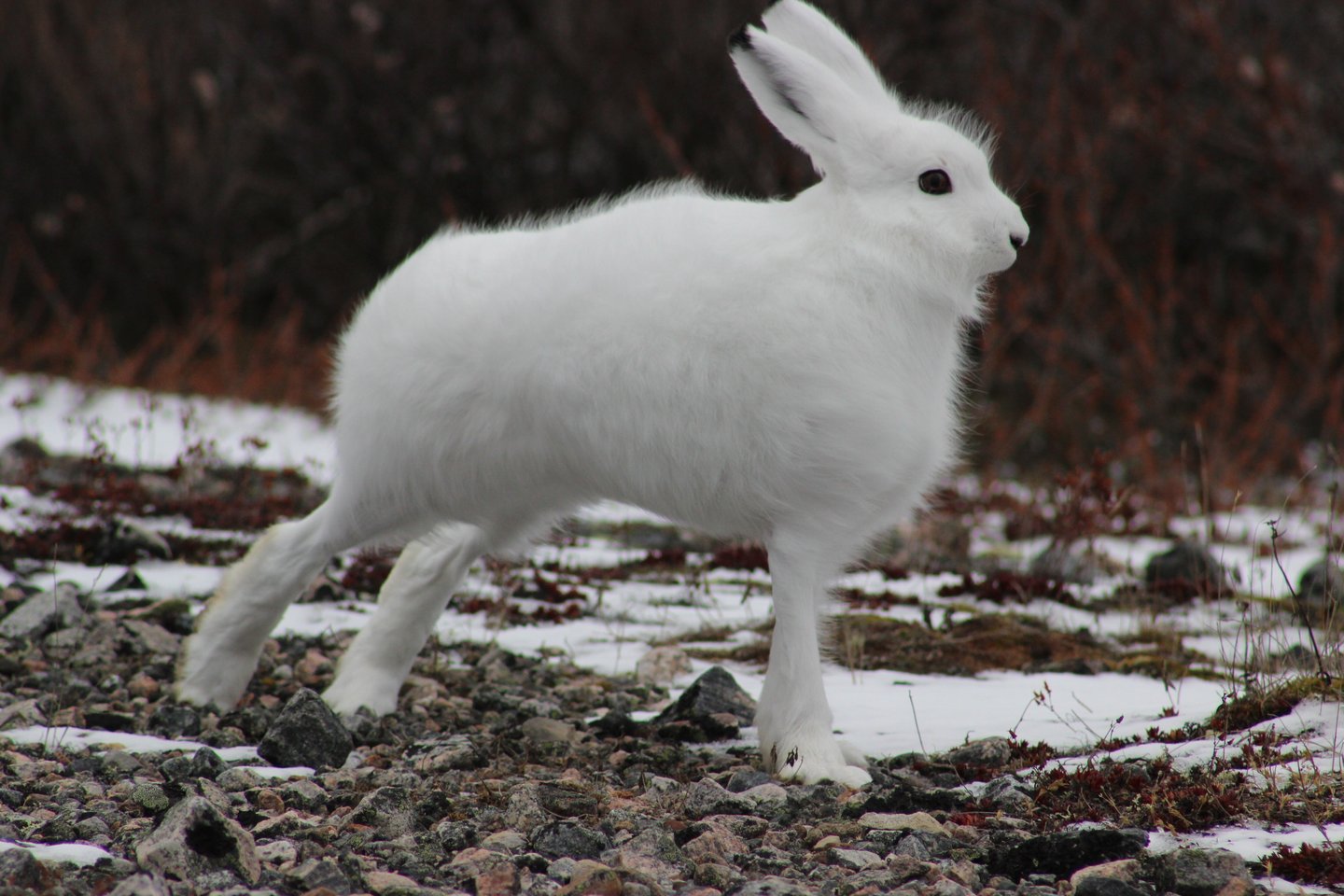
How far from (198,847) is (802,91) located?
2441mm

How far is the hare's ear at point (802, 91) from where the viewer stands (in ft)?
12.3

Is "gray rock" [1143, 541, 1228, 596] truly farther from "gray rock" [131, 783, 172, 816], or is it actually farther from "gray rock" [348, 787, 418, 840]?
"gray rock" [131, 783, 172, 816]

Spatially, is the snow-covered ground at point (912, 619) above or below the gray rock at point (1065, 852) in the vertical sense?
above

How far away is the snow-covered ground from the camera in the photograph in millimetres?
3949

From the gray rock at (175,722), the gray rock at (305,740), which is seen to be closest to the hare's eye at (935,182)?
the gray rock at (305,740)

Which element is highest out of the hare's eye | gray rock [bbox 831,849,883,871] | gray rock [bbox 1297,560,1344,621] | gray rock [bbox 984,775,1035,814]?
the hare's eye

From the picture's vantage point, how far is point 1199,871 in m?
2.82

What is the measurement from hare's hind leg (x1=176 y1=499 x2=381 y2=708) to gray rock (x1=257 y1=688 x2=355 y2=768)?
1.89 ft

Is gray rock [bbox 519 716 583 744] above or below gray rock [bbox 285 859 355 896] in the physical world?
above

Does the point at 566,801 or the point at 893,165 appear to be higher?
the point at 893,165

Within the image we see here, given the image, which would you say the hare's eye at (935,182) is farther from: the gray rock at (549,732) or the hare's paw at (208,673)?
the hare's paw at (208,673)

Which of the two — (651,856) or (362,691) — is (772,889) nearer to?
(651,856)

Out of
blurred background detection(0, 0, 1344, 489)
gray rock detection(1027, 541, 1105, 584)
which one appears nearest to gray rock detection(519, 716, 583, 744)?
gray rock detection(1027, 541, 1105, 584)

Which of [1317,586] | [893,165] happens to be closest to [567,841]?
[893,165]
